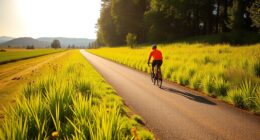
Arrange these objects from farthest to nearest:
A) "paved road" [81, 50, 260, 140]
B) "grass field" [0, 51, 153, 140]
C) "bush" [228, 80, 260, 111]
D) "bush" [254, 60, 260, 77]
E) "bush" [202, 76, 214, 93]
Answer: "bush" [254, 60, 260, 77], "bush" [202, 76, 214, 93], "bush" [228, 80, 260, 111], "paved road" [81, 50, 260, 140], "grass field" [0, 51, 153, 140]

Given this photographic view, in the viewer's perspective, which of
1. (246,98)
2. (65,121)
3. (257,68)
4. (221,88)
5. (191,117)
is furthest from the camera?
(257,68)

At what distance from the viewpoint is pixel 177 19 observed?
173ft

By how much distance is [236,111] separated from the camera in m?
6.77

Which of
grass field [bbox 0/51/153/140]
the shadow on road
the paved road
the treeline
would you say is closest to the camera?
grass field [bbox 0/51/153/140]

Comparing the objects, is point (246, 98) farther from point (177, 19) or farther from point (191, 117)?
point (177, 19)

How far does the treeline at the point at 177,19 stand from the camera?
34875 millimetres

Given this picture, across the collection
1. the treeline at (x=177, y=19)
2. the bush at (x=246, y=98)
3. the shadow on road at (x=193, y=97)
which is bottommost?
the shadow on road at (x=193, y=97)

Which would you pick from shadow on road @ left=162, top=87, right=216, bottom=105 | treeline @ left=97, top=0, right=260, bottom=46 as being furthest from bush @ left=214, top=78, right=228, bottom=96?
treeline @ left=97, top=0, right=260, bottom=46

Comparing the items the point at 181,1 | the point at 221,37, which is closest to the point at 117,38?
the point at 181,1

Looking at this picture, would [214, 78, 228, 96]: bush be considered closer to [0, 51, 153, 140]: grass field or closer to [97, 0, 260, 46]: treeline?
[0, 51, 153, 140]: grass field

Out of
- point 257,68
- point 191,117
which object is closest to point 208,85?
point 257,68

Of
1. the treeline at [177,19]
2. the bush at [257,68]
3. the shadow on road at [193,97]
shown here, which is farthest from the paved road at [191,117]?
the treeline at [177,19]

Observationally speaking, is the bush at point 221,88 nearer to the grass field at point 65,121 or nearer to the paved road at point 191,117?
the paved road at point 191,117

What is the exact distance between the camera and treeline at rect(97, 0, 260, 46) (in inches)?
1373
